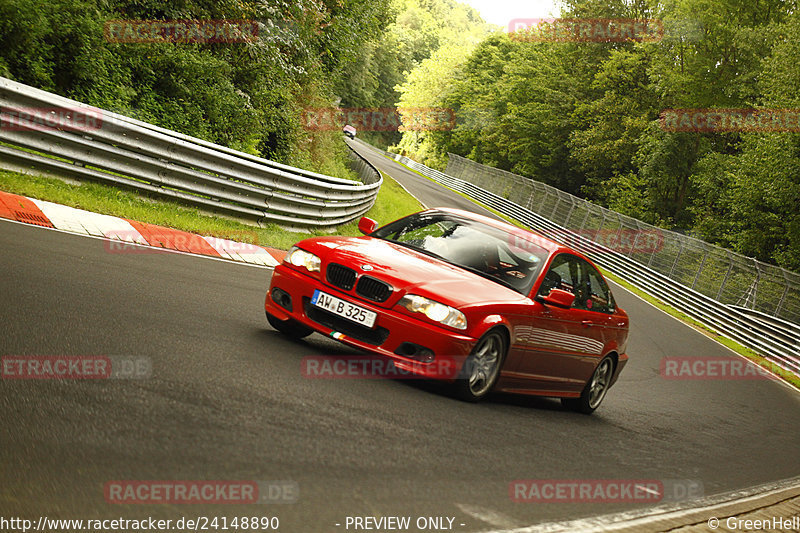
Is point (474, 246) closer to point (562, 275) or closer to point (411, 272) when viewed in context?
point (562, 275)

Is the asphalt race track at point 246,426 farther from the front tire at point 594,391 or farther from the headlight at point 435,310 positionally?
the headlight at point 435,310

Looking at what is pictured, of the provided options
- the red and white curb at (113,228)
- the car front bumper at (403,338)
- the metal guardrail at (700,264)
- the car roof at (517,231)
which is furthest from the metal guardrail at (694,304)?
the car front bumper at (403,338)

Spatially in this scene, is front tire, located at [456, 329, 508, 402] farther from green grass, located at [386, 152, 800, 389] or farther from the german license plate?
green grass, located at [386, 152, 800, 389]

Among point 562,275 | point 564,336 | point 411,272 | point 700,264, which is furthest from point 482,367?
point 700,264

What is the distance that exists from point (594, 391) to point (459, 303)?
9.82 feet

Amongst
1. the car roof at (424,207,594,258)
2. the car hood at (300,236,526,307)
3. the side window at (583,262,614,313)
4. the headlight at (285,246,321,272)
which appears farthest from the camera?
the side window at (583,262,614,313)

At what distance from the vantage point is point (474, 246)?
750cm

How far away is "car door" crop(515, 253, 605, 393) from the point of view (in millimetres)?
7070

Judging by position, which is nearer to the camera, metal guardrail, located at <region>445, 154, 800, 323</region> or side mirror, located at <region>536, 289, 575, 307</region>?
side mirror, located at <region>536, 289, 575, 307</region>

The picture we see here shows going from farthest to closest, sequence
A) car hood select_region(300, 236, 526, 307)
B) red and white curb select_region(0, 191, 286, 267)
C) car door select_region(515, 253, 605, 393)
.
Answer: red and white curb select_region(0, 191, 286, 267), car door select_region(515, 253, 605, 393), car hood select_region(300, 236, 526, 307)

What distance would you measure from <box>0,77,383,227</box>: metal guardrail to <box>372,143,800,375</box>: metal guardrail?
12871 millimetres

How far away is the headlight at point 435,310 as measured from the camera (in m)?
6.12

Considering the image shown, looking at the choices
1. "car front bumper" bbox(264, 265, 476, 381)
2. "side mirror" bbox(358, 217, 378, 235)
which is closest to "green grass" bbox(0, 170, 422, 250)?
"side mirror" bbox(358, 217, 378, 235)

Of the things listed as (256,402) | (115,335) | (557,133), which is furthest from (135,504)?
(557,133)
